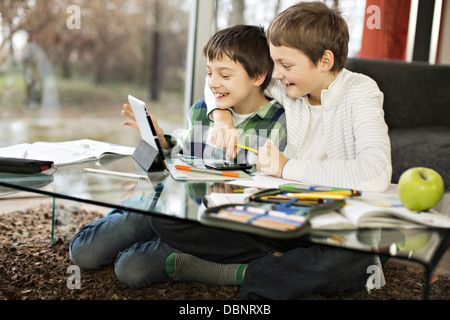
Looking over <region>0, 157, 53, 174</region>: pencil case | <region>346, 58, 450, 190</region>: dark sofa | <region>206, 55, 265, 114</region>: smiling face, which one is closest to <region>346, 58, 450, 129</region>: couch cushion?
<region>346, 58, 450, 190</region>: dark sofa

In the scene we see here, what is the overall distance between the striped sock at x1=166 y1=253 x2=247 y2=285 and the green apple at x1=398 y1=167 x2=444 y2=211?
560 millimetres

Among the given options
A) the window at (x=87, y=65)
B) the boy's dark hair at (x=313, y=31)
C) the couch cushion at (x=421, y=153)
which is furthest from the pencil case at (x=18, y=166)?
the window at (x=87, y=65)

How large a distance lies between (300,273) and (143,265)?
1.49 feet

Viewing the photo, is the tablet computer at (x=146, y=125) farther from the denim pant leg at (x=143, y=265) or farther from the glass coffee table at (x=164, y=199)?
the denim pant leg at (x=143, y=265)

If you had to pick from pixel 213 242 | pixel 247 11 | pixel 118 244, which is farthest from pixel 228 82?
pixel 247 11

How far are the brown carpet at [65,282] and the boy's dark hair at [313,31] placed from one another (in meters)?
0.69

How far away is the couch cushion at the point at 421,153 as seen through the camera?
2.00 m

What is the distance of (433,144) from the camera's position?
2092mm

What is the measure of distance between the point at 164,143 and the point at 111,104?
2180 millimetres

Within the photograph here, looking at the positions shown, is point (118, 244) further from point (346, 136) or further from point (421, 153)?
point (421, 153)

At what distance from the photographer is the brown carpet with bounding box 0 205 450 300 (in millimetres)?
1312

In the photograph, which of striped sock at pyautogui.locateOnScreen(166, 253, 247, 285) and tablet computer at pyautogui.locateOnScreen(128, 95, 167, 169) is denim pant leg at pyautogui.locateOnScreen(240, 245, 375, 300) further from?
tablet computer at pyautogui.locateOnScreen(128, 95, 167, 169)
